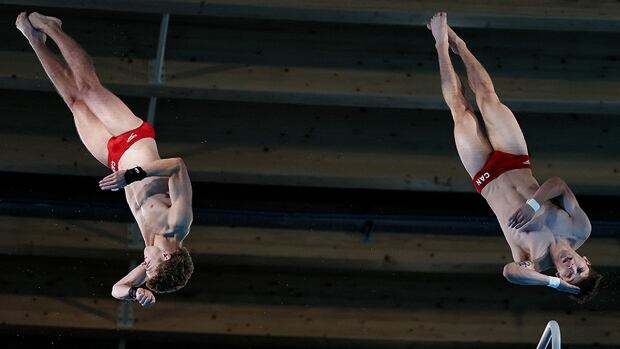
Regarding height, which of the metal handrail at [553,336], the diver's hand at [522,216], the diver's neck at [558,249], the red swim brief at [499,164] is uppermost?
the red swim brief at [499,164]

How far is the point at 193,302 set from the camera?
33.5ft

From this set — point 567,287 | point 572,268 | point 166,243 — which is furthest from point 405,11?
point 166,243

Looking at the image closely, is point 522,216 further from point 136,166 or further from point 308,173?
point 308,173

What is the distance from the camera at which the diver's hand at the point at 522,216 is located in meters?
6.39

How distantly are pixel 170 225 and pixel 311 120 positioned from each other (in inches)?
113

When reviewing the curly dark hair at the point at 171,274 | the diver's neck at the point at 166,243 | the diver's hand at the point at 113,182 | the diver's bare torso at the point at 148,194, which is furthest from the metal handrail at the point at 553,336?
the diver's hand at the point at 113,182

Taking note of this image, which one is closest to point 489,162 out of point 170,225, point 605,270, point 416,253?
point 170,225

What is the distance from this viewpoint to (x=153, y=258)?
664cm

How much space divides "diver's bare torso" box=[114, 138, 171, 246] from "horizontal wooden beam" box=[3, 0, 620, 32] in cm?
153

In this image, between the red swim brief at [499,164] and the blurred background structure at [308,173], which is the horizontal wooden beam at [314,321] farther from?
the red swim brief at [499,164]

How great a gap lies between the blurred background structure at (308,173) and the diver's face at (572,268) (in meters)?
2.11

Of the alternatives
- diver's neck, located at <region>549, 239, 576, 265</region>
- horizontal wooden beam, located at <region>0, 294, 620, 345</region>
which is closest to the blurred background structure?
horizontal wooden beam, located at <region>0, 294, 620, 345</region>

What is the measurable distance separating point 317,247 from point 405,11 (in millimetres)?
2693

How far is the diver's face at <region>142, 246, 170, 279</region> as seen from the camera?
260 inches
